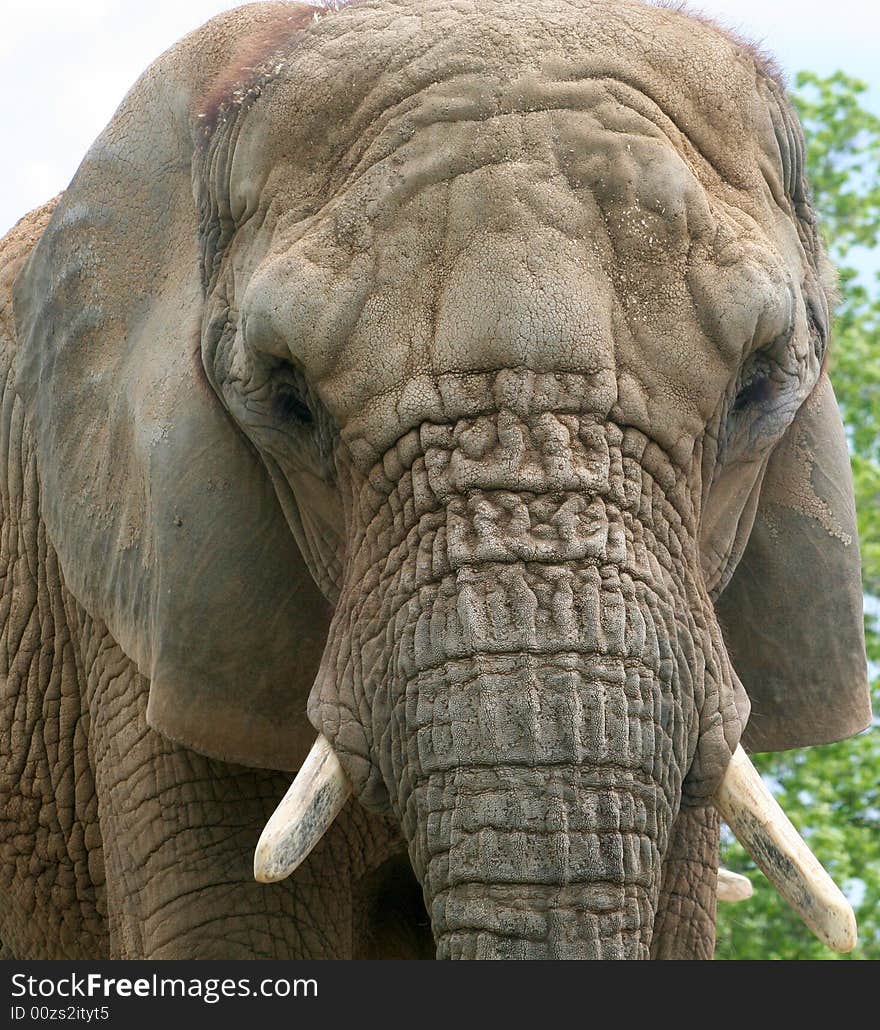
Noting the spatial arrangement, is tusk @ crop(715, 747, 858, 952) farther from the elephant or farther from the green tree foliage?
the green tree foliage

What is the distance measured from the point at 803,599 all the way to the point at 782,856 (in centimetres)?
93

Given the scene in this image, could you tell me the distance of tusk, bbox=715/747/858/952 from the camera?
3.38m

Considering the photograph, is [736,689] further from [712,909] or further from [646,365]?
[712,909]

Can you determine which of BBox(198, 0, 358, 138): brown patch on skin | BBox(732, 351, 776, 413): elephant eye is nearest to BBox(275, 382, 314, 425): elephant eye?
BBox(198, 0, 358, 138): brown patch on skin

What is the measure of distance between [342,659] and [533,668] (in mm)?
484

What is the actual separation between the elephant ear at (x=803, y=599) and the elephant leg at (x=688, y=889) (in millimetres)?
242

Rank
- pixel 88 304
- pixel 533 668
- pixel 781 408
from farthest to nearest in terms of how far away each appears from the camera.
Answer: pixel 88 304, pixel 781 408, pixel 533 668

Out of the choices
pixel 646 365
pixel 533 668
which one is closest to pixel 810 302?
pixel 646 365

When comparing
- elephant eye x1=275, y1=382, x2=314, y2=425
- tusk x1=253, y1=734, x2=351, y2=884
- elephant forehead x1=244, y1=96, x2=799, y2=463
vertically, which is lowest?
tusk x1=253, y1=734, x2=351, y2=884

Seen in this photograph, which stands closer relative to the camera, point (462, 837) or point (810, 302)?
point (462, 837)

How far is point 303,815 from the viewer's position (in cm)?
349

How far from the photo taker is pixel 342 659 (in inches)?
144

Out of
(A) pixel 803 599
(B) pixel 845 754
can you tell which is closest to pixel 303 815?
(A) pixel 803 599

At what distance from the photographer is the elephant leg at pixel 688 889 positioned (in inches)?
177
